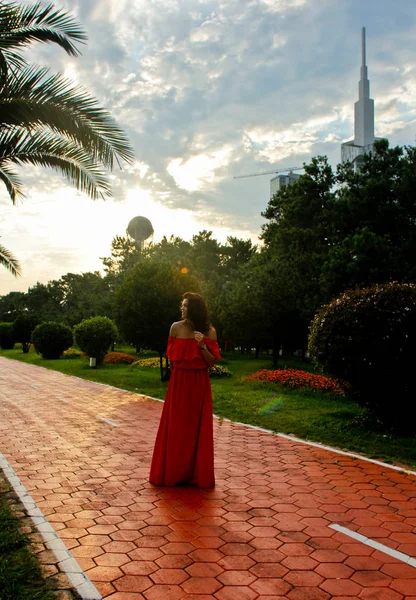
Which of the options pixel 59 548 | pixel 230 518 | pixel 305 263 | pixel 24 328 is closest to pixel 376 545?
pixel 230 518

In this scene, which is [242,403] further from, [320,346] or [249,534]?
[249,534]

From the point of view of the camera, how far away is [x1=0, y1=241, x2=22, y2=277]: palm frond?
10.3 m

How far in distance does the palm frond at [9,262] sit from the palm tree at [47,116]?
2.74 meters

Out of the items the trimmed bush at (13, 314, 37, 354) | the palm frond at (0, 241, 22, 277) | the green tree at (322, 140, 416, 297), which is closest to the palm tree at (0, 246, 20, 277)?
the palm frond at (0, 241, 22, 277)

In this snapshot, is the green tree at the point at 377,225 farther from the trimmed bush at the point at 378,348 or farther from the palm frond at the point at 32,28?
the palm frond at the point at 32,28

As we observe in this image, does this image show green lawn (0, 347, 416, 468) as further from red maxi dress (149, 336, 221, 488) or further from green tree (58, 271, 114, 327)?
green tree (58, 271, 114, 327)

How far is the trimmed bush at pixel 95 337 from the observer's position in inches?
914

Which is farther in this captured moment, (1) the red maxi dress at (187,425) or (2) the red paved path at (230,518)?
(1) the red maxi dress at (187,425)

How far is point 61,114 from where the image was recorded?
6.98 metres

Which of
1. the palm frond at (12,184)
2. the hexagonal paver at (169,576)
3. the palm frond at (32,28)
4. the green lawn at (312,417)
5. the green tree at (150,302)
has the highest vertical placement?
the palm frond at (32,28)

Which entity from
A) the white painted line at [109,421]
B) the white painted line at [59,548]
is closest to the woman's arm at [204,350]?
the white painted line at [59,548]

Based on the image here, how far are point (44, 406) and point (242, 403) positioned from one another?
4570mm

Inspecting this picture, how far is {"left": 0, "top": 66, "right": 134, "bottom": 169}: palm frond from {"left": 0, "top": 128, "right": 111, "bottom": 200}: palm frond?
269 mm

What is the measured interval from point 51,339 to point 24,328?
32.1 feet
